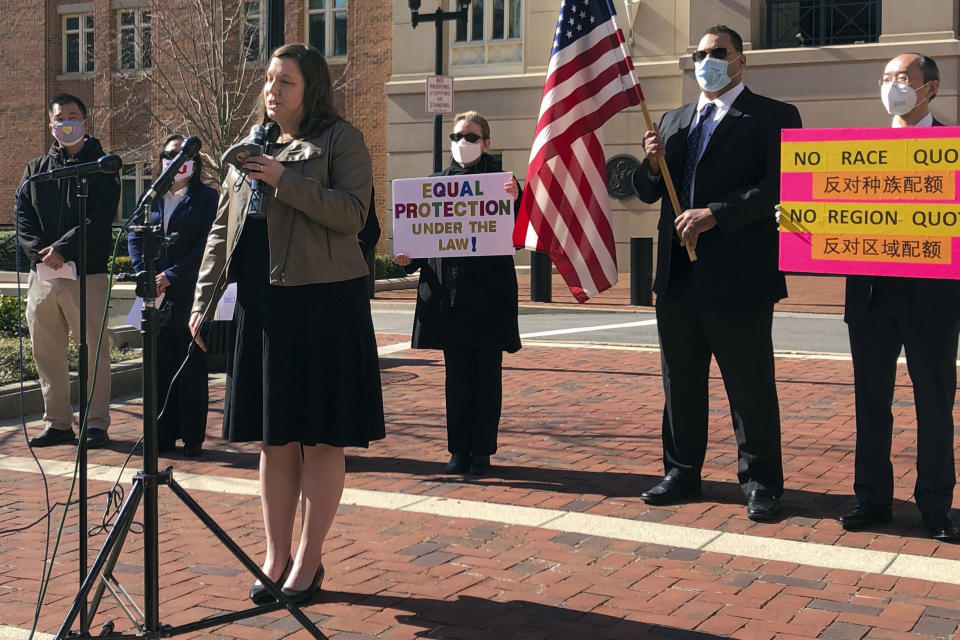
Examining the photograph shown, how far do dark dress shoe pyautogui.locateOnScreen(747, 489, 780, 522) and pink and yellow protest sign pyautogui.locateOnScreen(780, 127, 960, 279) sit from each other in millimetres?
1082

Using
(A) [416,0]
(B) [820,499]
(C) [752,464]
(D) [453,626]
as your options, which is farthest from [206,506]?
(A) [416,0]

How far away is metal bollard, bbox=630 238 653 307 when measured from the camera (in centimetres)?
1812

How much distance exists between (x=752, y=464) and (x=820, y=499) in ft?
1.77

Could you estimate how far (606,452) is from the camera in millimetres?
7594

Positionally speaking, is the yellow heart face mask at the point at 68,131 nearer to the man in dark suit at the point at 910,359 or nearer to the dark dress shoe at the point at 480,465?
the dark dress shoe at the point at 480,465

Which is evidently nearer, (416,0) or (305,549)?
(305,549)

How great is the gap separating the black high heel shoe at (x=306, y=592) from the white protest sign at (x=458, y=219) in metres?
2.84

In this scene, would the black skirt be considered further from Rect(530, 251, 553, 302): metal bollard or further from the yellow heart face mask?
Rect(530, 251, 553, 302): metal bollard

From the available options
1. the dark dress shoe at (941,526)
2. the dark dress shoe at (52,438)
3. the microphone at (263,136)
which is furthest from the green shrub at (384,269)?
the microphone at (263,136)

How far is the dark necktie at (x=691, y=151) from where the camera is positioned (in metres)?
6.09

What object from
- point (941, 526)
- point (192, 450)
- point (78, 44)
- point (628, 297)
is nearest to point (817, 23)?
point (628, 297)

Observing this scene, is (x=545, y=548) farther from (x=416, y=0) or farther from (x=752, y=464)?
(x=416, y=0)

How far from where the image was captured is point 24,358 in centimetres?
1085

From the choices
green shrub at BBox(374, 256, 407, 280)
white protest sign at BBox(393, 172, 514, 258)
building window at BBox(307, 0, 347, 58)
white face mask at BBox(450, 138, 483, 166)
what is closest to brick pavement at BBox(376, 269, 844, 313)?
green shrub at BBox(374, 256, 407, 280)
